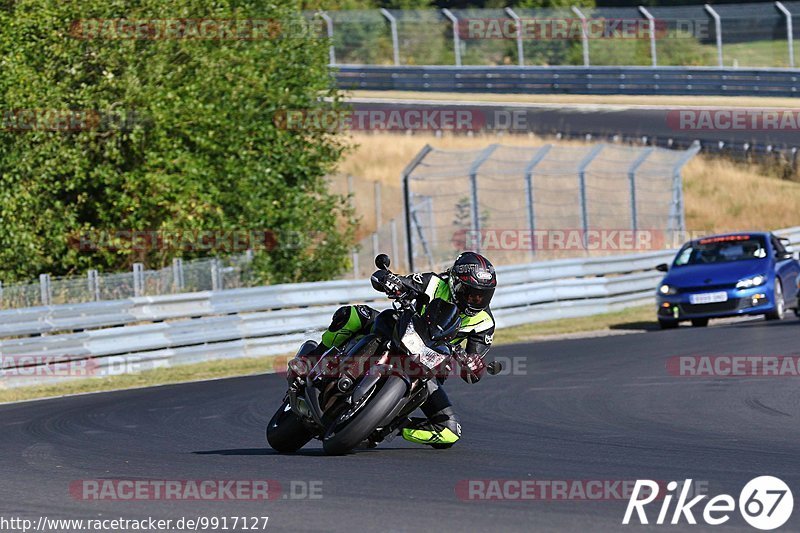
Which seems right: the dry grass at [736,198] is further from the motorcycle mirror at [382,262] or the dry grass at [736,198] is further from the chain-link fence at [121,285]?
the motorcycle mirror at [382,262]

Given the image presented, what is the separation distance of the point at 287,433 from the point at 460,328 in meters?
1.53

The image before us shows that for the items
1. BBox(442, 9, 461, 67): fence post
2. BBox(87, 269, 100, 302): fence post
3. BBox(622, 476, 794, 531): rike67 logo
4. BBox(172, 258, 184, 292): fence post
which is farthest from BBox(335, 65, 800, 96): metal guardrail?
BBox(622, 476, 794, 531): rike67 logo

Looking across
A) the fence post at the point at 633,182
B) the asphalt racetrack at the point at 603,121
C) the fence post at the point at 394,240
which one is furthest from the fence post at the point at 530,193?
the asphalt racetrack at the point at 603,121

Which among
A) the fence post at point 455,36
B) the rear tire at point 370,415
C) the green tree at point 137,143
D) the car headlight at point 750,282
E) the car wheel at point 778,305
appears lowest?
the car wheel at point 778,305

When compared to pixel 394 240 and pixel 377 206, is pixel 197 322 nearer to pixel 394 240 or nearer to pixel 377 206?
pixel 394 240

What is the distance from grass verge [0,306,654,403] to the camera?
1616 cm

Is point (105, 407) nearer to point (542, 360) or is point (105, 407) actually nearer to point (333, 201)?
point (542, 360)

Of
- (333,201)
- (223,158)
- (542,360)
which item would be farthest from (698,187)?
(542,360)

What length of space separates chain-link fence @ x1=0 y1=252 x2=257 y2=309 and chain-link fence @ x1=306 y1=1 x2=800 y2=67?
22446 millimetres

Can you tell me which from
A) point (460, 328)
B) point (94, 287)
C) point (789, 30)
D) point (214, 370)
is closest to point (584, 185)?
point (214, 370)

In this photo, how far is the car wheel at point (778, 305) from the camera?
2028 centimetres

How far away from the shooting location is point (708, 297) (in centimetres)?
2017

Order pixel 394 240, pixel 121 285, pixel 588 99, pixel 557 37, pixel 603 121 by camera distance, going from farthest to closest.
→ 1. pixel 557 37
2. pixel 588 99
3. pixel 603 121
4. pixel 394 240
5. pixel 121 285

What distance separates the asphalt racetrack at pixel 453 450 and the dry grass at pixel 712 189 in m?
18.9
